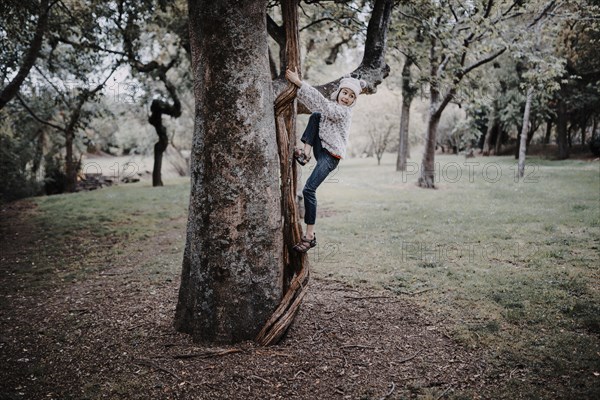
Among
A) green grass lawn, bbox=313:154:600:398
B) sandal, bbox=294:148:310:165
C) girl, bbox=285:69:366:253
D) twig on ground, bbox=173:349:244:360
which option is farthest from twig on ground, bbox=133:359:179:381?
green grass lawn, bbox=313:154:600:398

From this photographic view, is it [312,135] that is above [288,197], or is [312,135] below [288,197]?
above

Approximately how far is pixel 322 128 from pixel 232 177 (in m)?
1.18

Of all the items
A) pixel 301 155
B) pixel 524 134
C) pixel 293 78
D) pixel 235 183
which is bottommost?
pixel 235 183

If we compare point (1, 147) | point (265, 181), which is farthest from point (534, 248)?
point (1, 147)

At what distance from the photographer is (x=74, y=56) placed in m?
11.6

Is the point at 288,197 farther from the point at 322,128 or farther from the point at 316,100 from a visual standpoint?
the point at 316,100

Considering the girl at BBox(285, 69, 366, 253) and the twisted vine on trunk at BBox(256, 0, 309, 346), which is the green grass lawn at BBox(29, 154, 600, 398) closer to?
the twisted vine on trunk at BBox(256, 0, 309, 346)

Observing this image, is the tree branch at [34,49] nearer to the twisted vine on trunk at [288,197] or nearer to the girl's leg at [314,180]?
the twisted vine on trunk at [288,197]

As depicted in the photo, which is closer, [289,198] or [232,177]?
[232,177]

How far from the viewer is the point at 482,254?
24.7ft

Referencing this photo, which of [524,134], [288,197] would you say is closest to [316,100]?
[288,197]

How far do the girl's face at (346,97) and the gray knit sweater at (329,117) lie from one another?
6 centimetres

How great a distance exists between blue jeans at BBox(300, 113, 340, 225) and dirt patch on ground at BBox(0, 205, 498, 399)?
4.84 ft

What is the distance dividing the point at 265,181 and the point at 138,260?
4.99 m
